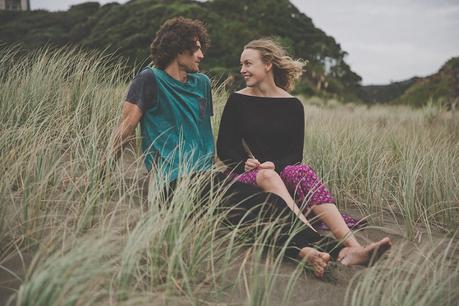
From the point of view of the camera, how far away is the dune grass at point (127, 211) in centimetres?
151

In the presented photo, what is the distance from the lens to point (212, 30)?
1933 cm

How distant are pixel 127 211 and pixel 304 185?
1.20 meters

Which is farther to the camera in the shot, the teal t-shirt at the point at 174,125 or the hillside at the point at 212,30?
the hillside at the point at 212,30

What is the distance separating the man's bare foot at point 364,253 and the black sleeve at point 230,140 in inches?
Answer: 40.2

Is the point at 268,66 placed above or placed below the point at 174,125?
above

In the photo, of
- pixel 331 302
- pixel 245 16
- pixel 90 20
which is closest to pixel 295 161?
pixel 331 302

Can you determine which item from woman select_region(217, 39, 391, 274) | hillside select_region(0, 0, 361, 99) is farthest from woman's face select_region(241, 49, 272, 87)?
hillside select_region(0, 0, 361, 99)

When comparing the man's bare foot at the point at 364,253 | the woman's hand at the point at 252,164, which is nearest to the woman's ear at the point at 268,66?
the woman's hand at the point at 252,164

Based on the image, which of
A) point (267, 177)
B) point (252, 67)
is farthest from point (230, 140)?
point (267, 177)

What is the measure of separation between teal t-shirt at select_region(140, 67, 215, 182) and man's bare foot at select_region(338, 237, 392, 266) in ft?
3.27

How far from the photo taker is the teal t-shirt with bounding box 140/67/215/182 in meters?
2.73

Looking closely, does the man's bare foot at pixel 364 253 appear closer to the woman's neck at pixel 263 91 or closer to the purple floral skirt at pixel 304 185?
the purple floral skirt at pixel 304 185

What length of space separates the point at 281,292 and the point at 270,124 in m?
1.47

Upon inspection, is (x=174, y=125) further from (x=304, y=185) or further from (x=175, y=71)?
(x=304, y=185)
